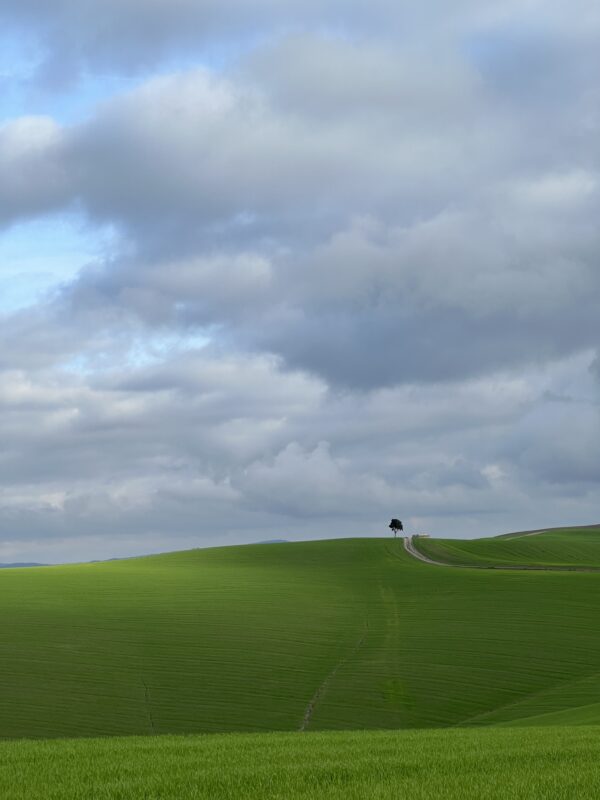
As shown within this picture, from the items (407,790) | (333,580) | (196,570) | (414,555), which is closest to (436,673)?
(407,790)

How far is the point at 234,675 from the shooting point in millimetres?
35875

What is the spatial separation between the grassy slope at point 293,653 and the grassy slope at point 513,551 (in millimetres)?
20980

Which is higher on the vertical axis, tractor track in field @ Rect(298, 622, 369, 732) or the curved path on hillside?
the curved path on hillside

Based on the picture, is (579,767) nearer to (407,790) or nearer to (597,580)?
(407,790)

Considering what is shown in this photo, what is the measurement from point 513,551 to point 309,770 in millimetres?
91645

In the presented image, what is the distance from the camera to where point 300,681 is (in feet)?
115

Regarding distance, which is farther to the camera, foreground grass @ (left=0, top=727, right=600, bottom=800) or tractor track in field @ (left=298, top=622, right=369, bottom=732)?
tractor track in field @ (left=298, top=622, right=369, bottom=732)

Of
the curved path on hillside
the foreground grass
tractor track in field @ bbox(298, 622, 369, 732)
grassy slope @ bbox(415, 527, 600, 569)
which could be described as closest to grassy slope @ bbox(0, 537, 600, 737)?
tractor track in field @ bbox(298, 622, 369, 732)

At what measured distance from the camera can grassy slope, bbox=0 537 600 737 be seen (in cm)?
3092

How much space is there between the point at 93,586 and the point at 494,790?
189 feet

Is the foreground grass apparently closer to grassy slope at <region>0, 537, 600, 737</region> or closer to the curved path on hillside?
grassy slope at <region>0, 537, 600, 737</region>

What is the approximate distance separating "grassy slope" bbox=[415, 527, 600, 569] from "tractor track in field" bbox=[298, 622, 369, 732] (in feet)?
145

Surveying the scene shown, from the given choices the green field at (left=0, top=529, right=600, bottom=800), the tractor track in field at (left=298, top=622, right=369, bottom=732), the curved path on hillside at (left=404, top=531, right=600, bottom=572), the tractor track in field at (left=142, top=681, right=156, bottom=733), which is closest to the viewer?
the green field at (left=0, top=529, right=600, bottom=800)

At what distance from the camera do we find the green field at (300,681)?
11.9 m
